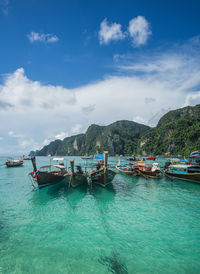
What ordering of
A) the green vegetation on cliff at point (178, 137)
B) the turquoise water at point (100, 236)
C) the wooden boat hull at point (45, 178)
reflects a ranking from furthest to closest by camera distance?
the green vegetation on cliff at point (178, 137)
the wooden boat hull at point (45, 178)
the turquoise water at point (100, 236)

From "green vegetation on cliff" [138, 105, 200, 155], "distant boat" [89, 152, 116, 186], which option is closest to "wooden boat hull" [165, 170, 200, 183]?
"distant boat" [89, 152, 116, 186]

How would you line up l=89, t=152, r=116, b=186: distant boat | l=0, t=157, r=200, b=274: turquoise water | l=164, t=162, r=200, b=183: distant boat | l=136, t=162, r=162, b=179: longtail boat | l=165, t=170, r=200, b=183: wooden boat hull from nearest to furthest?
1. l=0, t=157, r=200, b=274: turquoise water
2. l=89, t=152, r=116, b=186: distant boat
3. l=165, t=170, r=200, b=183: wooden boat hull
4. l=164, t=162, r=200, b=183: distant boat
5. l=136, t=162, r=162, b=179: longtail boat

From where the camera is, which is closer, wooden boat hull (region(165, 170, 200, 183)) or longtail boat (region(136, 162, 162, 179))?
wooden boat hull (region(165, 170, 200, 183))

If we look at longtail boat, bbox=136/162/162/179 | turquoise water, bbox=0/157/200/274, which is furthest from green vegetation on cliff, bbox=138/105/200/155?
turquoise water, bbox=0/157/200/274

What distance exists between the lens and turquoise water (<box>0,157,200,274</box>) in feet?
21.4

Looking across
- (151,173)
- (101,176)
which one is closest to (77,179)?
(101,176)

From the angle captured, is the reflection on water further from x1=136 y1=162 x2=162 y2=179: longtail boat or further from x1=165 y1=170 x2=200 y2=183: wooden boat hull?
x1=165 y1=170 x2=200 y2=183: wooden boat hull

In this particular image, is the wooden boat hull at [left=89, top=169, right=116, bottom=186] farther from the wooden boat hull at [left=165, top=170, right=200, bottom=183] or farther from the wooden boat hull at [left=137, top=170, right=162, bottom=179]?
the wooden boat hull at [left=165, top=170, right=200, bottom=183]

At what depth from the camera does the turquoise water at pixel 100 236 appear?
6508mm

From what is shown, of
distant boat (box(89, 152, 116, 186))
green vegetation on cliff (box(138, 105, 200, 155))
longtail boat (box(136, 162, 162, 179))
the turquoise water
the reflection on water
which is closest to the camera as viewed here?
the reflection on water

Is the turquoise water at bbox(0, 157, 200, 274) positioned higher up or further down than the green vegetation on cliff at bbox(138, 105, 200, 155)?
further down

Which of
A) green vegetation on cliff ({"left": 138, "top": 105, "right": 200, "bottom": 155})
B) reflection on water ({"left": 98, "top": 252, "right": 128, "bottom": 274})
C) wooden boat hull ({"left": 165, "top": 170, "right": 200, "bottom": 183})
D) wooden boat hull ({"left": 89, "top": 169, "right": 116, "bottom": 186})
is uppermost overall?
green vegetation on cliff ({"left": 138, "top": 105, "right": 200, "bottom": 155})

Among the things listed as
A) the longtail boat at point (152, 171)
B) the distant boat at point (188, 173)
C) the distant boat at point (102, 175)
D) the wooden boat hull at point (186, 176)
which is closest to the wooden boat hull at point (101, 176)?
the distant boat at point (102, 175)

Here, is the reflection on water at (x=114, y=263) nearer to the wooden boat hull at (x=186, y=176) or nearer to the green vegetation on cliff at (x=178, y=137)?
the wooden boat hull at (x=186, y=176)
